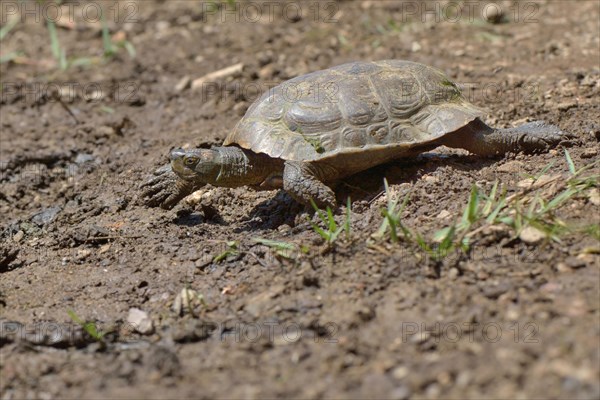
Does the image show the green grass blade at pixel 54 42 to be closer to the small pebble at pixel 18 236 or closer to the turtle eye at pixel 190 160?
the small pebble at pixel 18 236

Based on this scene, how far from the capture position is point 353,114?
14.8 feet

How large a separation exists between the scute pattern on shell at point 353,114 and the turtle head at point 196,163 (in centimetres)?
22

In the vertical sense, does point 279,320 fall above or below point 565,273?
below

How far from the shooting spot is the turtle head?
468 centimetres

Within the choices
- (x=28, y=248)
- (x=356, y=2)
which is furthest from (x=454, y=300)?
(x=356, y=2)

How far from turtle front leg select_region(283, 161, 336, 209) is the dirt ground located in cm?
14

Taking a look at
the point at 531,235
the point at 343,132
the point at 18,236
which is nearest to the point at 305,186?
the point at 343,132

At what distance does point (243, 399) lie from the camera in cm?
281

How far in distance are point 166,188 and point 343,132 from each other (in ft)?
4.83

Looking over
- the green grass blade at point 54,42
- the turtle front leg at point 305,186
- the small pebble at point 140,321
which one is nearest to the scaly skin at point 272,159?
the turtle front leg at point 305,186

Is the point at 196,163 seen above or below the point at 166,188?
above

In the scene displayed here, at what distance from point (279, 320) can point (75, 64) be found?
20.6 feet

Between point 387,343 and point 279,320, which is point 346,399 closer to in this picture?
point 387,343

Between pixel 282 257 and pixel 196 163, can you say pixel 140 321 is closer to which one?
pixel 282 257
